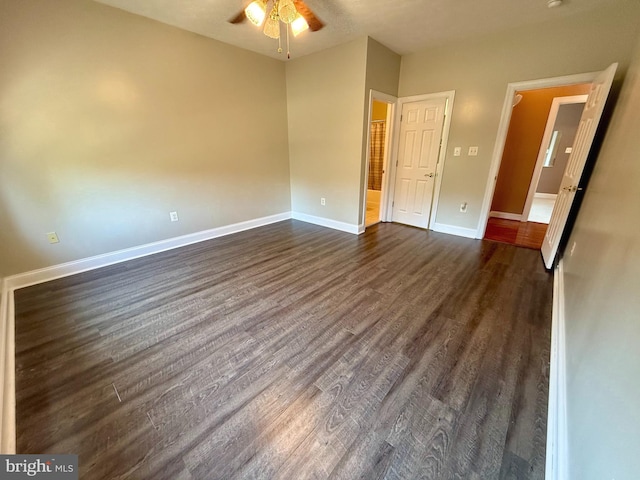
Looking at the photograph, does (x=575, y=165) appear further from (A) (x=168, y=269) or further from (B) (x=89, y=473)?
(A) (x=168, y=269)

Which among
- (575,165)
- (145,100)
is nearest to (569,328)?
(575,165)

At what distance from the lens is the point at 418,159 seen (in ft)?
13.3

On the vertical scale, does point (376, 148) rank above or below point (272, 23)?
below

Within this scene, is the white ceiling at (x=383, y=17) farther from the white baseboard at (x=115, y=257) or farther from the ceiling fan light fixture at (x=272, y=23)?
the white baseboard at (x=115, y=257)

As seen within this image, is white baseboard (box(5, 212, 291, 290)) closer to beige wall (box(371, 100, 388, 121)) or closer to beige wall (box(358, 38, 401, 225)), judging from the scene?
beige wall (box(358, 38, 401, 225))

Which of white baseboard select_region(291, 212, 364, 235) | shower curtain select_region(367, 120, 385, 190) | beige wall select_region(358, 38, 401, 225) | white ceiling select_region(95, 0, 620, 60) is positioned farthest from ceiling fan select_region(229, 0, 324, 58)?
shower curtain select_region(367, 120, 385, 190)

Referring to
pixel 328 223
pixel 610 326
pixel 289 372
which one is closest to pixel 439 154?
pixel 328 223

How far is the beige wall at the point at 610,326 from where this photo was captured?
2.39ft

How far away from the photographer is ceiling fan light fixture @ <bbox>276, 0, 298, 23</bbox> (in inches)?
77.2

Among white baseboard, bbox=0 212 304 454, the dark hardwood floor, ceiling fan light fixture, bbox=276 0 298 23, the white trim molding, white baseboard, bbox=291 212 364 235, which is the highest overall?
ceiling fan light fixture, bbox=276 0 298 23

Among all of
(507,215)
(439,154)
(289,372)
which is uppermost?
(439,154)

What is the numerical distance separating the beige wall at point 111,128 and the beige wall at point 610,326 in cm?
396

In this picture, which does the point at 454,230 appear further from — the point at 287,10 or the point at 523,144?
the point at 287,10

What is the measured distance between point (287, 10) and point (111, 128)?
2200mm
